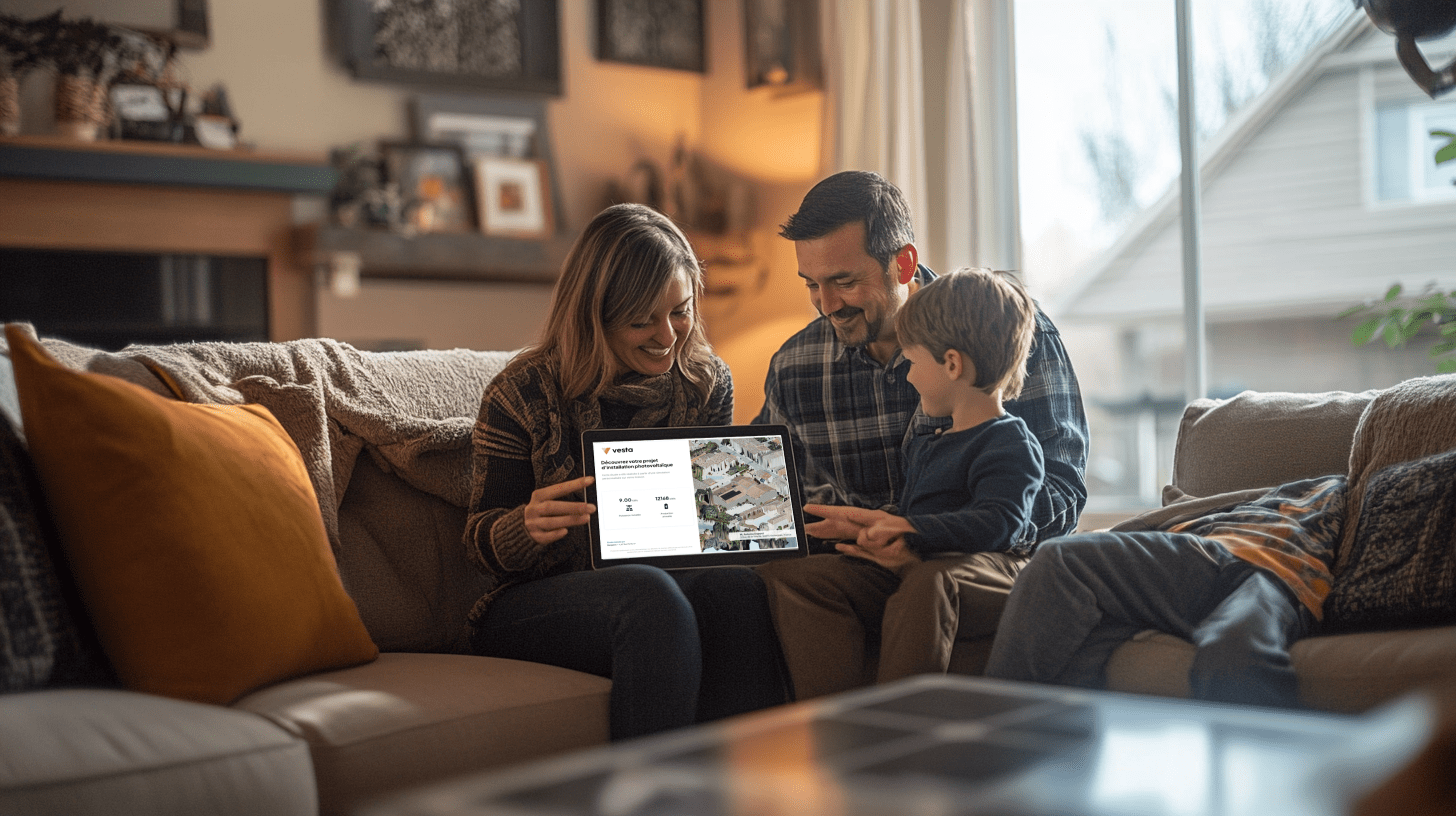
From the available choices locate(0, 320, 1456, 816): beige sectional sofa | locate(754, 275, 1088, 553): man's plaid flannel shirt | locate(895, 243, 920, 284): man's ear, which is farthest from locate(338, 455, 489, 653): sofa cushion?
locate(895, 243, 920, 284): man's ear

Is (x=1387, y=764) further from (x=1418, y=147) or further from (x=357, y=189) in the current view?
(x=357, y=189)

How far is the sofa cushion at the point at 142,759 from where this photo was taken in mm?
1114

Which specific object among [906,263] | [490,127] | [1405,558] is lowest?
[1405,558]

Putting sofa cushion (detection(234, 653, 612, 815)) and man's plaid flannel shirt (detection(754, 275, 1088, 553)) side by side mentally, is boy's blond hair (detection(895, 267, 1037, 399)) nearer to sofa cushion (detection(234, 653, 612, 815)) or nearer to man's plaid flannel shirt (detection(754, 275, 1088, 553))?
man's plaid flannel shirt (detection(754, 275, 1088, 553))

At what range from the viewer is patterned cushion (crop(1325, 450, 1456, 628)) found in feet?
5.04

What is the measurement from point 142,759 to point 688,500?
796 mm

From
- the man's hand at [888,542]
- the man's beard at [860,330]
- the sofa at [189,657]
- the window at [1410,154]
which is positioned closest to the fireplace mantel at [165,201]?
the sofa at [189,657]

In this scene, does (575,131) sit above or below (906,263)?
above

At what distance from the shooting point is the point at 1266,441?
200cm

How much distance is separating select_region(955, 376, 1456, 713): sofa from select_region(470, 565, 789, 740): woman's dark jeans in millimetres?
301

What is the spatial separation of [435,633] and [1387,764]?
4.79 ft

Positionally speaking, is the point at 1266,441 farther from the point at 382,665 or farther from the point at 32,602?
Result: the point at 32,602

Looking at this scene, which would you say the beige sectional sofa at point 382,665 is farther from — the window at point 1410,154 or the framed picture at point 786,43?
the framed picture at point 786,43

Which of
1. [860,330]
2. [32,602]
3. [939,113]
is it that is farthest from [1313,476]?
[939,113]
